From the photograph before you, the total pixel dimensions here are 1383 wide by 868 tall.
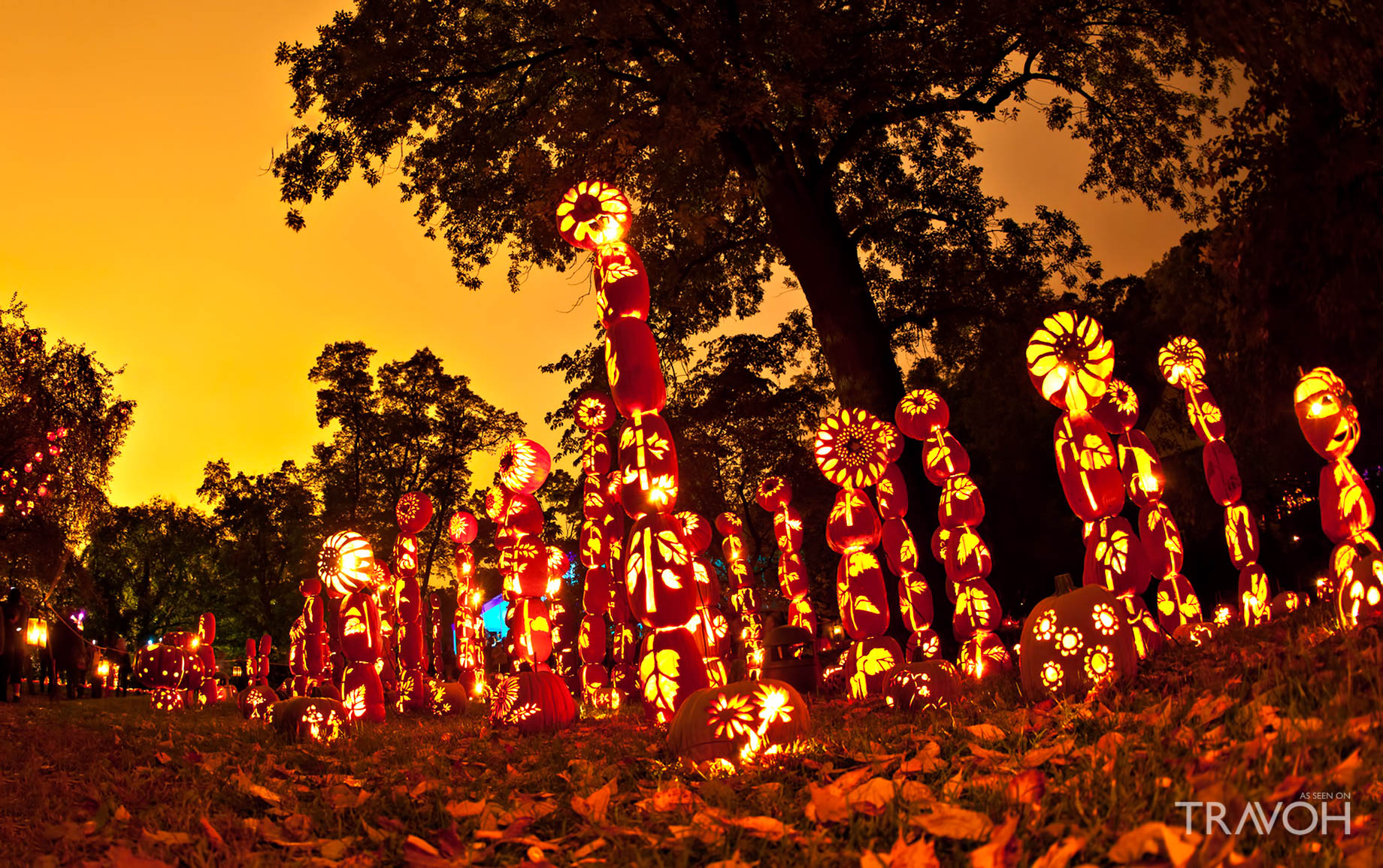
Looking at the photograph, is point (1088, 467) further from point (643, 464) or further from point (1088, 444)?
point (643, 464)

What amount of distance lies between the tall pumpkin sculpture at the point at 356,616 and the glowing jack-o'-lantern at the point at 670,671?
142 inches

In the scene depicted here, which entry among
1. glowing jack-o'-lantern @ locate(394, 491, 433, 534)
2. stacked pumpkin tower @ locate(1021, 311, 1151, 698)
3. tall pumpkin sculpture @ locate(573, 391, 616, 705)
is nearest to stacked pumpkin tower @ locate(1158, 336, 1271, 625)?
stacked pumpkin tower @ locate(1021, 311, 1151, 698)

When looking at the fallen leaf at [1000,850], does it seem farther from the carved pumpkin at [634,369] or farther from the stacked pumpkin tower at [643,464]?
the carved pumpkin at [634,369]

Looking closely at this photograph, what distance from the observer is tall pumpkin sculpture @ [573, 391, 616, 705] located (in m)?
9.39

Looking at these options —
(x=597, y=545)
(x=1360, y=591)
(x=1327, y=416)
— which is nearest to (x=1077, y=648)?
(x=1360, y=591)

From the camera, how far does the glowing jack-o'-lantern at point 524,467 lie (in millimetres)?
8945

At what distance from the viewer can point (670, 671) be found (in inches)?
200

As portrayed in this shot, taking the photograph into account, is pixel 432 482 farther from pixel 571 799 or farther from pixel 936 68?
pixel 571 799

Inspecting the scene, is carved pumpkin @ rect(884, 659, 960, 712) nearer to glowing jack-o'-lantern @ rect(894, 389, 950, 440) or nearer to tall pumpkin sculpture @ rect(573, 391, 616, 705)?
glowing jack-o'-lantern @ rect(894, 389, 950, 440)

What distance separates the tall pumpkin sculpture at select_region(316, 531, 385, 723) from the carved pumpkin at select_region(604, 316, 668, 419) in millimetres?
3433

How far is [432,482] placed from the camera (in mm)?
28594

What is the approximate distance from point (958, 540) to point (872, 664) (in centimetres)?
129

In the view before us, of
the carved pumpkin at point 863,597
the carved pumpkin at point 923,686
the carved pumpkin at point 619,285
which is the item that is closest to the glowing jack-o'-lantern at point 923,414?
the carved pumpkin at point 863,597

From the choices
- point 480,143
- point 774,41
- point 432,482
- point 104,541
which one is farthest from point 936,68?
point 104,541
